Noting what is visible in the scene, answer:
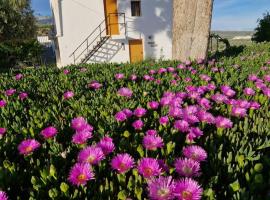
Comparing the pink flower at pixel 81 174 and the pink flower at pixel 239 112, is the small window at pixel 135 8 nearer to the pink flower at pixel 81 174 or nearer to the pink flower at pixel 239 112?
the pink flower at pixel 239 112

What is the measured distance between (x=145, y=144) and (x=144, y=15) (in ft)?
57.3

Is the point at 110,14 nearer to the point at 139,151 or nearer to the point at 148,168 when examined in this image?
the point at 139,151

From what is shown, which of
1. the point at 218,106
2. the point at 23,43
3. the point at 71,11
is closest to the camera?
the point at 218,106

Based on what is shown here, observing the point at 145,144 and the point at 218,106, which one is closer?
the point at 145,144

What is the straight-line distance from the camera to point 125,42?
1831 cm

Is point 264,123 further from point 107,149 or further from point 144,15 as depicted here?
point 144,15

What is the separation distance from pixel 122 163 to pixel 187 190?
32cm

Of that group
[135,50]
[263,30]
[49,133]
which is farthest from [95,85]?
[263,30]

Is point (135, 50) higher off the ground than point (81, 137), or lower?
lower

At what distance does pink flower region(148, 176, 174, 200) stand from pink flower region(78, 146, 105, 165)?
30cm

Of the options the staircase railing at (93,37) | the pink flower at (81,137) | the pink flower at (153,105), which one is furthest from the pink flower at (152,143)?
the staircase railing at (93,37)

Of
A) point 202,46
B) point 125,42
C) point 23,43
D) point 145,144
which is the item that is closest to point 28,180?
point 145,144

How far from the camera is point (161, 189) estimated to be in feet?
3.69

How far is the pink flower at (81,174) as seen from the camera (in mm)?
1228
